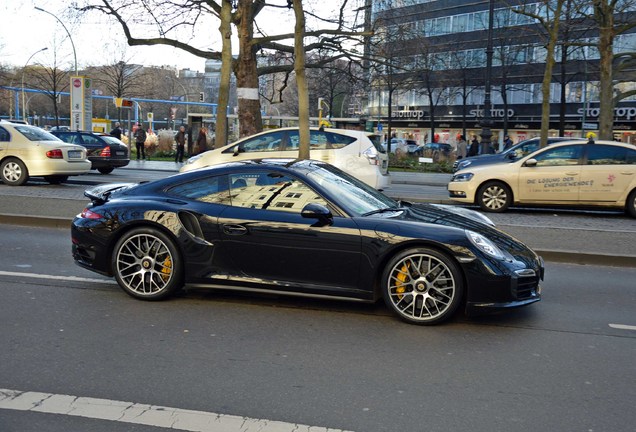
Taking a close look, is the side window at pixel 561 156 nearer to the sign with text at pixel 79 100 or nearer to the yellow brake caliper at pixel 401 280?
the yellow brake caliper at pixel 401 280

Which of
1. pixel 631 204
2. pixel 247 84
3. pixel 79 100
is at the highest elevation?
pixel 79 100

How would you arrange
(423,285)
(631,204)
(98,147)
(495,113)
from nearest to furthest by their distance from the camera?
1. (423,285)
2. (631,204)
3. (98,147)
4. (495,113)

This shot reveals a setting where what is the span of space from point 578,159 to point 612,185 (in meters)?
0.83

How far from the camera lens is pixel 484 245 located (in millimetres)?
5648

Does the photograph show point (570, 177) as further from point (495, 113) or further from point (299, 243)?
point (495, 113)

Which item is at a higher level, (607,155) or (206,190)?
(607,155)

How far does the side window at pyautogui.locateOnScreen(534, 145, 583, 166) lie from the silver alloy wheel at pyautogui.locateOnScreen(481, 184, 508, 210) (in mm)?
925

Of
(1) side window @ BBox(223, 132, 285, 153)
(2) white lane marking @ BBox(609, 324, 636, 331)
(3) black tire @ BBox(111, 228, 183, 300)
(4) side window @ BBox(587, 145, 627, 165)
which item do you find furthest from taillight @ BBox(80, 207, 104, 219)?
(4) side window @ BBox(587, 145, 627, 165)

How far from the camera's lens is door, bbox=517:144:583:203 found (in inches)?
531

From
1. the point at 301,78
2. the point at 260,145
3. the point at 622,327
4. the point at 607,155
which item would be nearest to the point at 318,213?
the point at 622,327

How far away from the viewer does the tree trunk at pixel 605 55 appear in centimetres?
2306

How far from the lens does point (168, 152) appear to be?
125 ft

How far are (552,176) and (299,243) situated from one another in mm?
9178

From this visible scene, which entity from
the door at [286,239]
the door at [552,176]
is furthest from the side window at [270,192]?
the door at [552,176]
